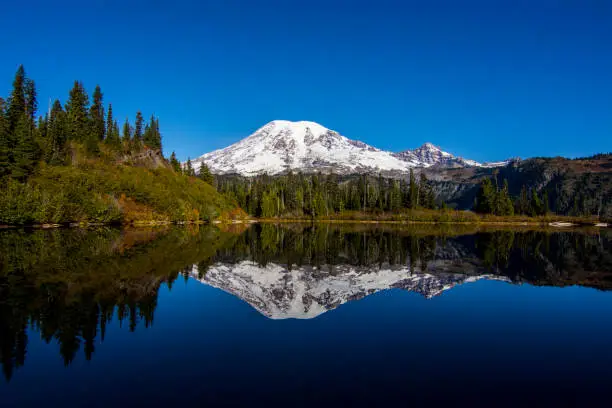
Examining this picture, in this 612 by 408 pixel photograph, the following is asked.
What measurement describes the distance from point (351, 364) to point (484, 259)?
2665 cm

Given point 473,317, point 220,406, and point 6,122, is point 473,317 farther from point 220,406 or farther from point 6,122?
point 6,122

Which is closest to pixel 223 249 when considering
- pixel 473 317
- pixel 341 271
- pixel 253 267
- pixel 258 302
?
pixel 253 267

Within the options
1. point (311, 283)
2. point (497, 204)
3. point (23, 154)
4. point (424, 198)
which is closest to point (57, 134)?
point (23, 154)

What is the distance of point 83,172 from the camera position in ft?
243

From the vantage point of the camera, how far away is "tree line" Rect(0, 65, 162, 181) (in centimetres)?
6525

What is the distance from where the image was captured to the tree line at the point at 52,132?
6525cm

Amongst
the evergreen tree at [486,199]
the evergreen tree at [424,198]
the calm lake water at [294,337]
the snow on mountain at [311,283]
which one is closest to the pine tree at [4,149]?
the calm lake water at [294,337]

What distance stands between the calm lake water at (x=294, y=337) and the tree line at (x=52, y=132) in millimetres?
49936

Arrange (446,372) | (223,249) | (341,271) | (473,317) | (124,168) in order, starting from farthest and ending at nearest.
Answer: (124,168) → (223,249) → (341,271) → (473,317) → (446,372)

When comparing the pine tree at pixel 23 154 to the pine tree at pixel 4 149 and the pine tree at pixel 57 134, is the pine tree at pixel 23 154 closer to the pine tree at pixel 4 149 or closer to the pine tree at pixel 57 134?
the pine tree at pixel 4 149

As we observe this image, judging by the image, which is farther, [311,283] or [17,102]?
[17,102]

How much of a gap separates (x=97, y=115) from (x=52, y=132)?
20491 mm

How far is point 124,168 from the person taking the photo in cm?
8844

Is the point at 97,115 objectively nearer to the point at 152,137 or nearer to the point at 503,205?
the point at 152,137
